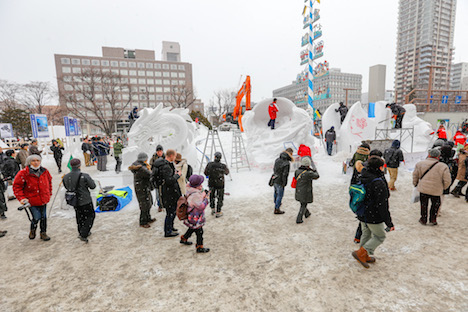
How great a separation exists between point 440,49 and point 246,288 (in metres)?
103

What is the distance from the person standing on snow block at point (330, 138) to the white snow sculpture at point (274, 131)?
2418 mm

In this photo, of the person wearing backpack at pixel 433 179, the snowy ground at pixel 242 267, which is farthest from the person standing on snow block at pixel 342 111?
the person wearing backpack at pixel 433 179

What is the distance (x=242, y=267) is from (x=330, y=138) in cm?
1059

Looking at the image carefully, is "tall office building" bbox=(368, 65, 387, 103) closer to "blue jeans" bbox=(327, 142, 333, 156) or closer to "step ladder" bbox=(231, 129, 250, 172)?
"blue jeans" bbox=(327, 142, 333, 156)

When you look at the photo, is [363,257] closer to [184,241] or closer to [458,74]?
[184,241]

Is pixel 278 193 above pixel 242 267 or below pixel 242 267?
above

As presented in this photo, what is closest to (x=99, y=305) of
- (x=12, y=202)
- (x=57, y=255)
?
(x=57, y=255)

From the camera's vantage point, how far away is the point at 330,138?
12438mm

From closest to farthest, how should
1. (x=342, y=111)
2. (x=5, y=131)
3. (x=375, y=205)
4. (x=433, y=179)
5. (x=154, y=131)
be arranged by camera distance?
(x=375, y=205) < (x=433, y=179) < (x=154, y=131) < (x=342, y=111) < (x=5, y=131)

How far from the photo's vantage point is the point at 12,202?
6.98m

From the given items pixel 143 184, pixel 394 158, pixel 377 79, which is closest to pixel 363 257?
pixel 143 184

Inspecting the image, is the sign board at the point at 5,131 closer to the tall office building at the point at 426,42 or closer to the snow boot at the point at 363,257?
the snow boot at the point at 363,257

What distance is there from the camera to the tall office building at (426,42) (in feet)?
239

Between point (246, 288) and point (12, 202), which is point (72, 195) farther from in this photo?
point (12, 202)
